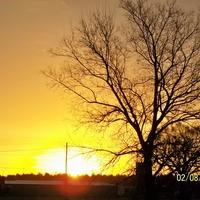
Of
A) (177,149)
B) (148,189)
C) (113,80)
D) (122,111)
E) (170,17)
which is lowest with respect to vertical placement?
(148,189)

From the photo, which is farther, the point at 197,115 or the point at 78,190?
the point at 78,190

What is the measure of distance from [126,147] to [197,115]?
360 centimetres

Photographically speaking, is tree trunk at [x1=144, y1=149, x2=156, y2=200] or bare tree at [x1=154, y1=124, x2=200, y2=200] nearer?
tree trunk at [x1=144, y1=149, x2=156, y2=200]

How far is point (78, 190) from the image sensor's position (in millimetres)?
92938

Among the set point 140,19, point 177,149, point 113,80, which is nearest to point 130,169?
point 177,149

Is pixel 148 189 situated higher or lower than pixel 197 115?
lower

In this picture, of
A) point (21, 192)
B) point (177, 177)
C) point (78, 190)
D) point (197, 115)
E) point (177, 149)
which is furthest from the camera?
point (78, 190)

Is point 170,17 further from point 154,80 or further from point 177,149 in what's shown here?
point 177,149

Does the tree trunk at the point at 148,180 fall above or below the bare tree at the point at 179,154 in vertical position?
below

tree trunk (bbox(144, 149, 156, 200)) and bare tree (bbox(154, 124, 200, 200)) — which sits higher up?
bare tree (bbox(154, 124, 200, 200))

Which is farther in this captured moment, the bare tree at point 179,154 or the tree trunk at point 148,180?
the bare tree at point 179,154

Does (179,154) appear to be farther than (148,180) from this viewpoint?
Yes

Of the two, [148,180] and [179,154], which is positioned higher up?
[179,154]

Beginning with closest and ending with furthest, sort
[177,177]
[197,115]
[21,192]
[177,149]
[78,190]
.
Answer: [197,115] → [177,149] → [177,177] → [21,192] → [78,190]
